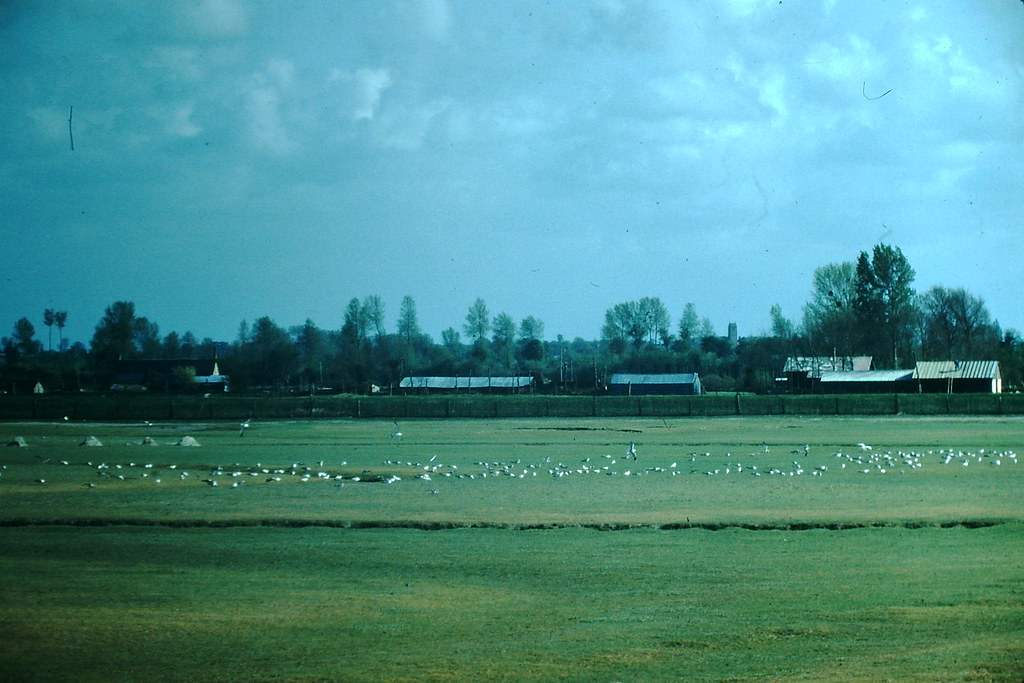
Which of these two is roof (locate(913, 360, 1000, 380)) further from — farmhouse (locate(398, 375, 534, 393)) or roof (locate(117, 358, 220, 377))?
roof (locate(117, 358, 220, 377))

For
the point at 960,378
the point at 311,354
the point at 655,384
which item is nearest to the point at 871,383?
the point at 960,378

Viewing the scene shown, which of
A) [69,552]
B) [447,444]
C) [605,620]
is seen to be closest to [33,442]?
[447,444]

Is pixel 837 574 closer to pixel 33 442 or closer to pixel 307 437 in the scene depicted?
pixel 307 437

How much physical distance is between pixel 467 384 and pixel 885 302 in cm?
5778

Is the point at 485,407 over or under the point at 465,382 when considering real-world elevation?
under

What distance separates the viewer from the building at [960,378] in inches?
3974

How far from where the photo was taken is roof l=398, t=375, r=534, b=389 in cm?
14112

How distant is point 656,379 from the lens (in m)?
132

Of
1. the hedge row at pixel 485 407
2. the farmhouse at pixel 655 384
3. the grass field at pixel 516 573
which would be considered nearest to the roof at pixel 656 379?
the farmhouse at pixel 655 384

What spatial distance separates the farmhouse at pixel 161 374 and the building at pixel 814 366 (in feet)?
258

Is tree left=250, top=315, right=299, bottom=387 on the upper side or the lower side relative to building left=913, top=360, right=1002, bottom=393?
upper

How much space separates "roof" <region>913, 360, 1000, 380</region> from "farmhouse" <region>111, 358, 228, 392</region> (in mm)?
91602

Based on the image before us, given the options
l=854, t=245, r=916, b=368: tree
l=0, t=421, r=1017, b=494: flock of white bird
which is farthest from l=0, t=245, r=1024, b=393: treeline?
l=0, t=421, r=1017, b=494: flock of white bird

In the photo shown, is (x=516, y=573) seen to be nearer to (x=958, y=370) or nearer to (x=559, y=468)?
(x=559, y=468)
